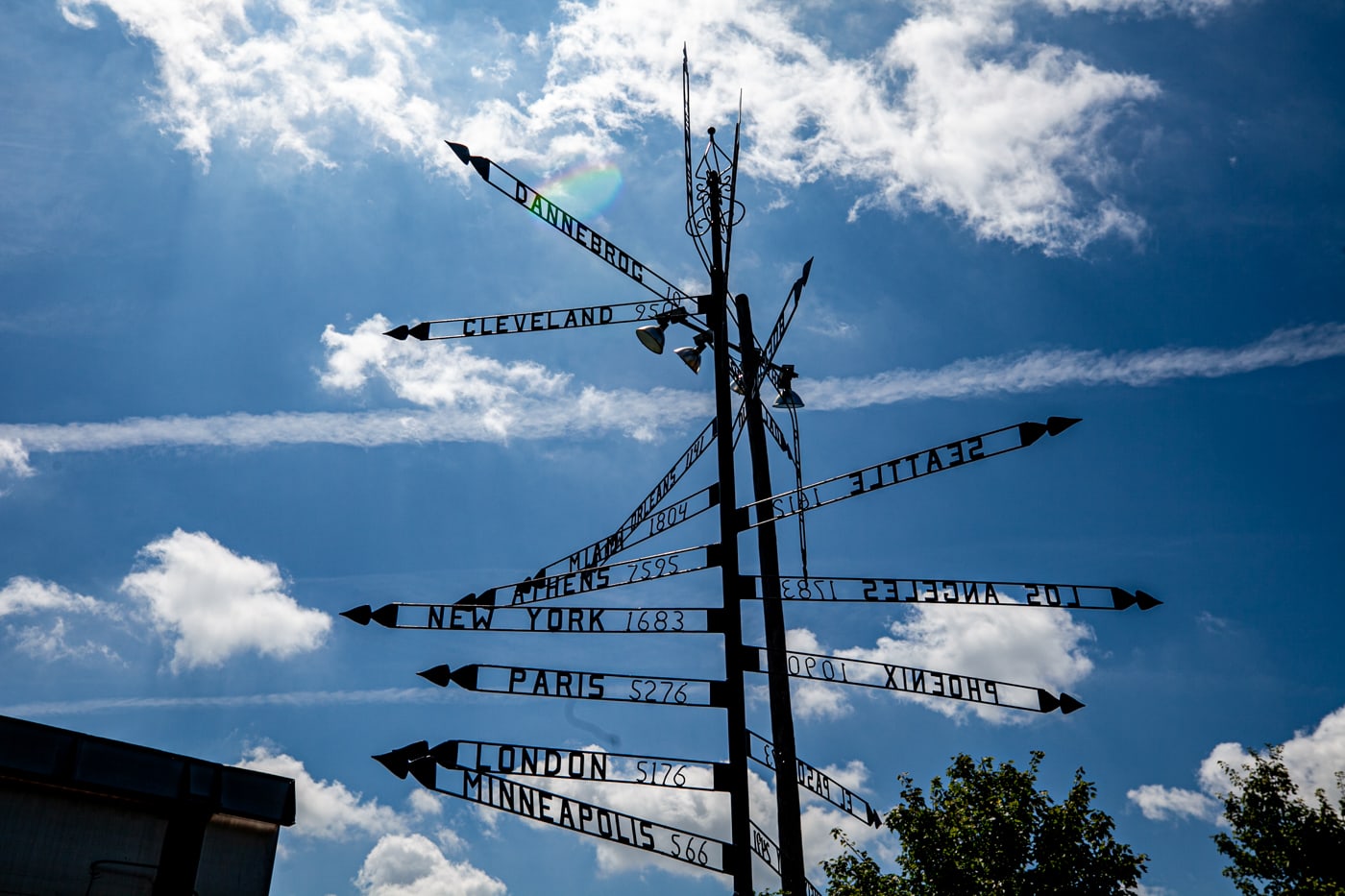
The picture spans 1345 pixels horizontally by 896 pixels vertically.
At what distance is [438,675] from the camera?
711 cm

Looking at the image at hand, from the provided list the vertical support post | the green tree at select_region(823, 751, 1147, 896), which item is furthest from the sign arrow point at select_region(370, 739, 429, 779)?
the green tree at select_region(823, 751, 1147, 896)

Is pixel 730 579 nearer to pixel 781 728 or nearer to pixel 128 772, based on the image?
pixel 781 728

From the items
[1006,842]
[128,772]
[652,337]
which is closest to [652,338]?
[652,337]

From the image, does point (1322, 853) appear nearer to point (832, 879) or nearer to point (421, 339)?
point (832, 879)

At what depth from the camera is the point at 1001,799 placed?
20.4 metres

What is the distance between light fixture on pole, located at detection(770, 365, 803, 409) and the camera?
10469 mm

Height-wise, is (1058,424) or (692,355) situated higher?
(692,355)

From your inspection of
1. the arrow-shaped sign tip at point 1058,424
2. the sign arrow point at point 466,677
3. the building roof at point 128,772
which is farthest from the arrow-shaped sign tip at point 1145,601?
the building roof at point 128,772

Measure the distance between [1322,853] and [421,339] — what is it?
2988 cm

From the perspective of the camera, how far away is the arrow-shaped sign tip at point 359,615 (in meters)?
7.37

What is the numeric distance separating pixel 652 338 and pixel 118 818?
6.09 metres

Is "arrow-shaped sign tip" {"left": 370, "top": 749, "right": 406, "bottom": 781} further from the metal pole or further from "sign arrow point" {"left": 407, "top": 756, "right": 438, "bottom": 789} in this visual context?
the metal pole

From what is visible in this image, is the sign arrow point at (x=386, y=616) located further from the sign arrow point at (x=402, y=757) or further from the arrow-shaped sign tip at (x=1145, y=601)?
the arrow-shaped sign tip at (x=1145, y=601)

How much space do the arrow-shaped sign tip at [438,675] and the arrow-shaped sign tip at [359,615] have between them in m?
0.63
